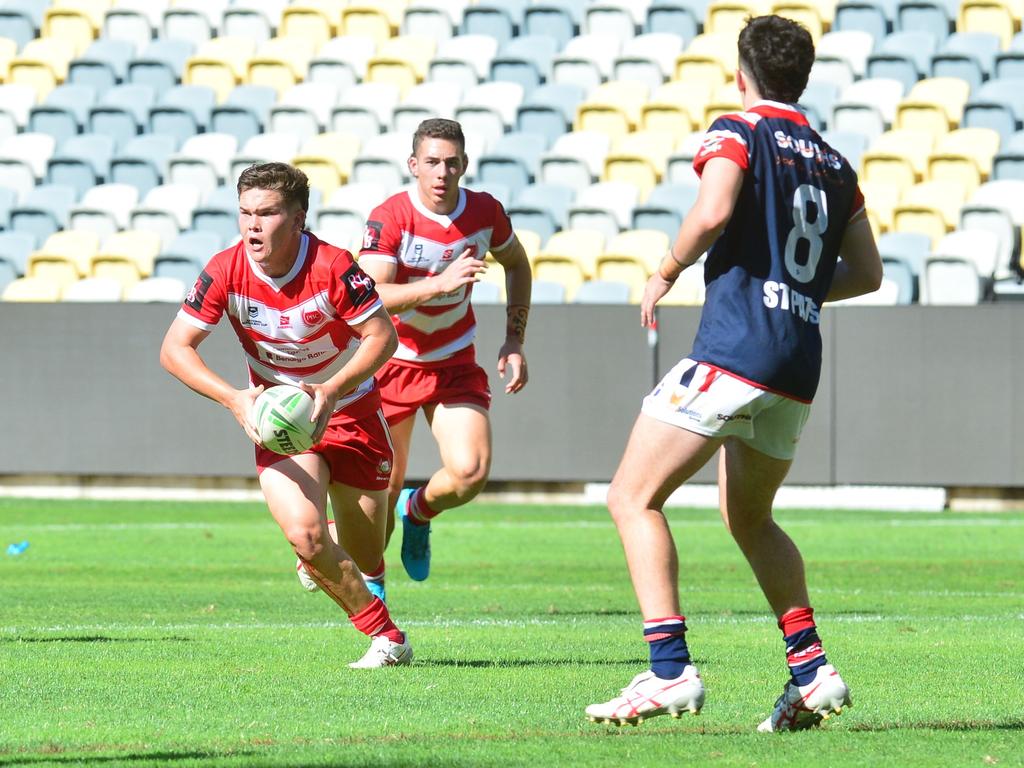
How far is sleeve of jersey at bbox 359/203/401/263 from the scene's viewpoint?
366 inches

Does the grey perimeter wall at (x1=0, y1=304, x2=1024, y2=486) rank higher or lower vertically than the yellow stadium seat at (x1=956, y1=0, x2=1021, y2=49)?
lower

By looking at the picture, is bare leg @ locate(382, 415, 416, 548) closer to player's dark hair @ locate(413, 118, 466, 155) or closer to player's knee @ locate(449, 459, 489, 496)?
player's knee @ locate(449, 459, 489, 496)

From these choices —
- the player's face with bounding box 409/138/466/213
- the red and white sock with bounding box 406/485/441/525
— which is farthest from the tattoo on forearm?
the red and white sock with bounding box 406/485/441/525

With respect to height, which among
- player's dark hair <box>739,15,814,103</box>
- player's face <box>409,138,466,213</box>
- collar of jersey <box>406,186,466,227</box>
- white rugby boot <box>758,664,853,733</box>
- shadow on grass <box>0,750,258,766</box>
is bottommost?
white rugby boot <box>758,664,853,733</box>

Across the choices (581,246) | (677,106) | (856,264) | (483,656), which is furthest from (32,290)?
(856,264)

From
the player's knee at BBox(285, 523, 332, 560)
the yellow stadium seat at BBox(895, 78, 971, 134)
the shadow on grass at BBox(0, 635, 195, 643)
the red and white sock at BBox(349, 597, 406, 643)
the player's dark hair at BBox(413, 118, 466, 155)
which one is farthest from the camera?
the yellow stadium seat at BBox(895, 78, 971, 134)

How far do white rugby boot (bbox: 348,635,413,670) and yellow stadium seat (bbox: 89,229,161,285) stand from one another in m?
15.6

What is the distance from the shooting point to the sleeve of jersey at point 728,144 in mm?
5535

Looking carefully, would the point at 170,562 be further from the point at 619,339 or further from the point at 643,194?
the point at 643,194

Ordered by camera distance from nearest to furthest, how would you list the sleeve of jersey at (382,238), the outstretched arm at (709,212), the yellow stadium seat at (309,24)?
the outstretched arm at (709,212)
the sleeve of jersey at (382,238)
the yellow stadium seat at (309,24)

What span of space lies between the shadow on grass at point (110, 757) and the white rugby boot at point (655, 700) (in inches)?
44.6

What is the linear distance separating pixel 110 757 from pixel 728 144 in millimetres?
2638

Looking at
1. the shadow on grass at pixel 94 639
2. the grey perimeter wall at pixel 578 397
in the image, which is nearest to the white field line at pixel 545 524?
the grey perimeter wall at pixel 578 397

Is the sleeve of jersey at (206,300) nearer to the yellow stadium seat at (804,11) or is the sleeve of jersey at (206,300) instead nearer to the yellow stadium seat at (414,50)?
the yellow stadium seat at (804,11)
